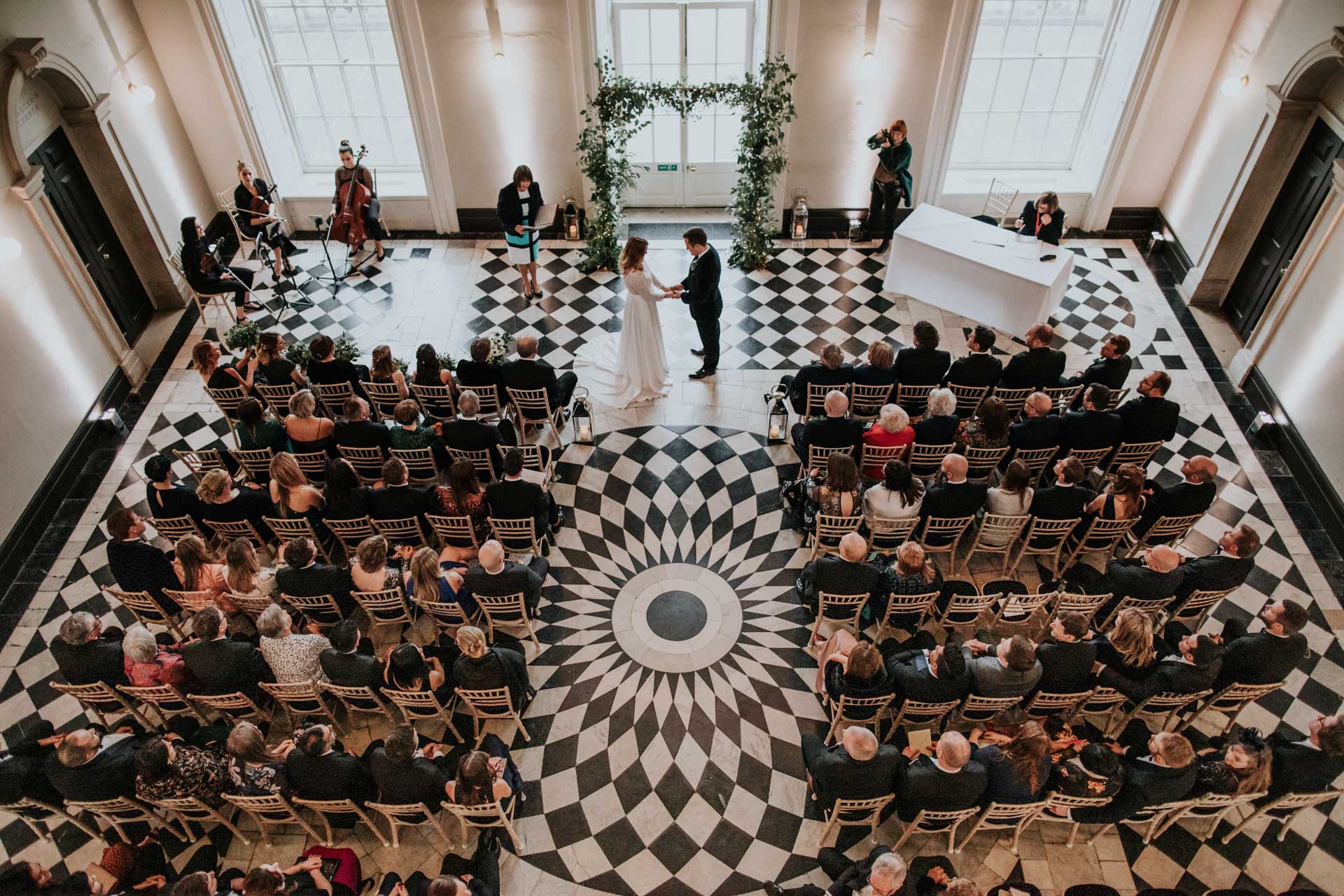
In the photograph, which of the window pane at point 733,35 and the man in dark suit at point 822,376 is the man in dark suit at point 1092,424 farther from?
the window pane at point 733,35

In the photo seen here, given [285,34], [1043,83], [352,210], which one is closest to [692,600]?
[352,210]

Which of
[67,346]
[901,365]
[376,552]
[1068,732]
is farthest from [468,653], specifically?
[67,346]

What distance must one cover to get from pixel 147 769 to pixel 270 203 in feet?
26.6

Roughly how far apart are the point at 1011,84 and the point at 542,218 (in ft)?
20.9

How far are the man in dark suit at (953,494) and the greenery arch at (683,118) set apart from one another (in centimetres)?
514

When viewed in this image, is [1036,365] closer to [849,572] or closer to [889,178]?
[849,572]

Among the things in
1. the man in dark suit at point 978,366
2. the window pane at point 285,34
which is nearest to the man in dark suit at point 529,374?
the man in dark suit at point 978,366

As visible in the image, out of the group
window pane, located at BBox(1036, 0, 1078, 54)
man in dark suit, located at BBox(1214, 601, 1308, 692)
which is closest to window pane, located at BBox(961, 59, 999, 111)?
window pane, located at BBox(1036, 0, 1078, 54)

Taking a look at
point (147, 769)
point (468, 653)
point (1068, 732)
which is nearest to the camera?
point (147, 769)

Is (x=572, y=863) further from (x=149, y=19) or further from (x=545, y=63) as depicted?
(x=149, y=19)

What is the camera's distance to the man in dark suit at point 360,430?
716 cm

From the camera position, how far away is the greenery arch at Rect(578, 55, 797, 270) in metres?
9.92

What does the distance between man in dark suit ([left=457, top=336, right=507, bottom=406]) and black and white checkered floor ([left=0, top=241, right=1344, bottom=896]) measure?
3.56 feet

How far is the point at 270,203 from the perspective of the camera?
10.8 meters
